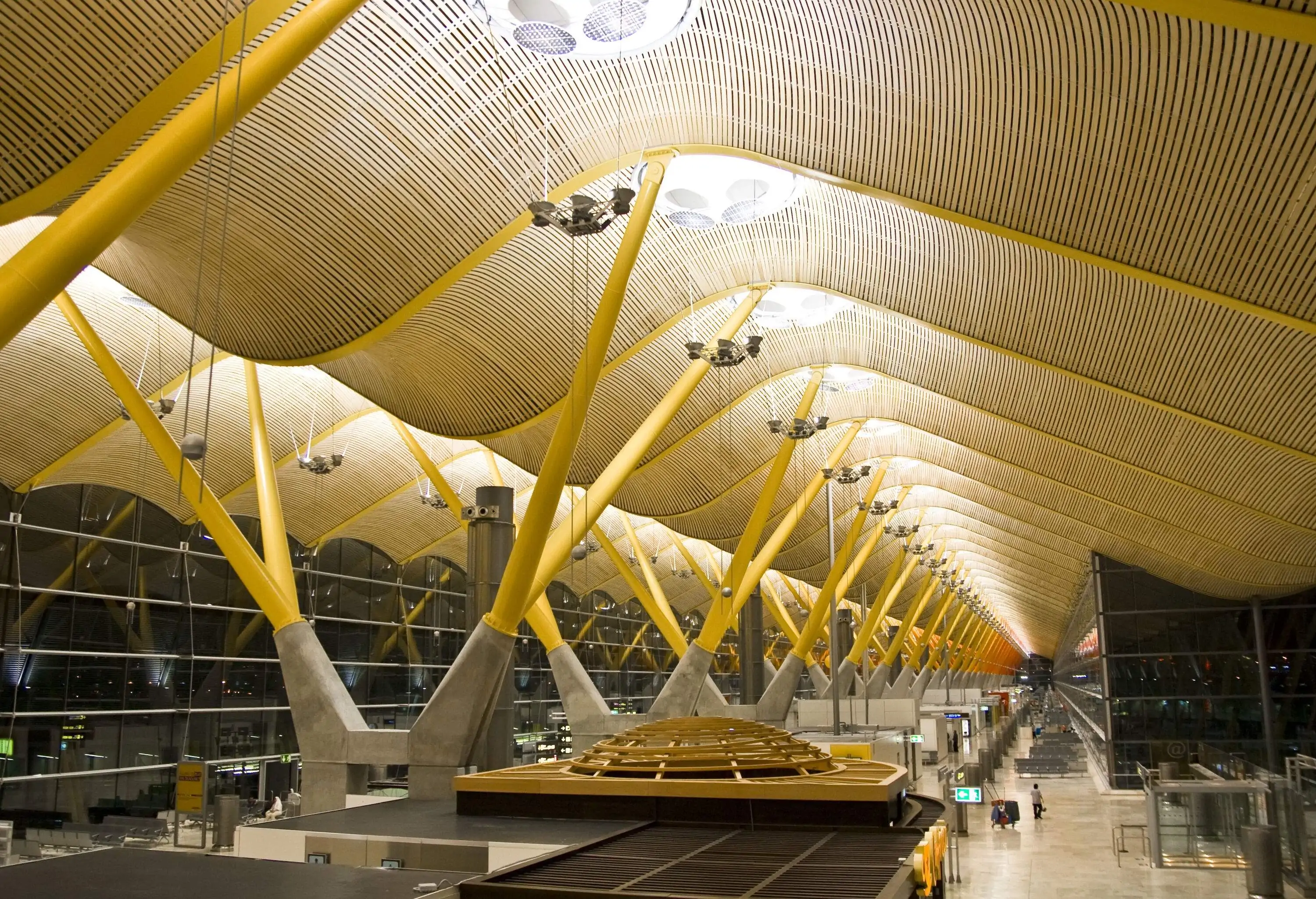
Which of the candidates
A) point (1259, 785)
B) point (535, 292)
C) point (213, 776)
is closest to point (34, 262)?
point (535, 292)

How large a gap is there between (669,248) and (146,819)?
2137 centimetres

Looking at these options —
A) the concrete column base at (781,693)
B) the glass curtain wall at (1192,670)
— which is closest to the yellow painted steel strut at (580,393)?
the concrete column base at (781,693)

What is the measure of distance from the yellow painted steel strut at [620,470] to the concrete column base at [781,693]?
1652 centimetres

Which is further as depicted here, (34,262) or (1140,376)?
(1140,376)

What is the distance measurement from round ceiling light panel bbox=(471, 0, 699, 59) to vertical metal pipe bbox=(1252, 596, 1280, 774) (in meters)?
36.2

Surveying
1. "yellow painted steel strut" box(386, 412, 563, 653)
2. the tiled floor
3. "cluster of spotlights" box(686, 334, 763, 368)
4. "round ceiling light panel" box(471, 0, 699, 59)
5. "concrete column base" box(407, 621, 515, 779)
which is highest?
"round ceiling light panel" box(471, 0, 699, 59)

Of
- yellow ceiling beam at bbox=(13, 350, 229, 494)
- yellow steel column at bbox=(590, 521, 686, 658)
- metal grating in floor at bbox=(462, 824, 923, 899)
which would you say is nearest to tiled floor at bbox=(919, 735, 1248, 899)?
yellow steel column at bbox=(590, 521, 686, 658)

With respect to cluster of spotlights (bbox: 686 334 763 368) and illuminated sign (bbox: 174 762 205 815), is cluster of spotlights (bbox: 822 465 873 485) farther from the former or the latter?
illuminated sign (bbox: 174 762 205 815)

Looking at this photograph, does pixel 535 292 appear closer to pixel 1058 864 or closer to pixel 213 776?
pixel 1058 864

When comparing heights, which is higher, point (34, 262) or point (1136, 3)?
point (1136, 3)

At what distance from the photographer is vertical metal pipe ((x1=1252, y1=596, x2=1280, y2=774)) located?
42.1 m

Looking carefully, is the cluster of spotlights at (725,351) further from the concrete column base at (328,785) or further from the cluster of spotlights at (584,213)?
the concrete column base at (328,785)

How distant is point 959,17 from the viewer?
14.0m

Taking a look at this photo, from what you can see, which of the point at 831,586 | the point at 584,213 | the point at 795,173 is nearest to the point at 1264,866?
the point at 831,586
